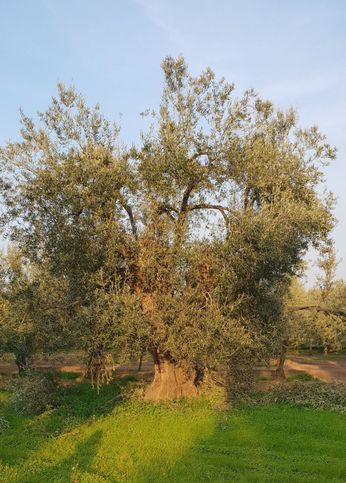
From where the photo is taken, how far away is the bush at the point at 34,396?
71.9 feet

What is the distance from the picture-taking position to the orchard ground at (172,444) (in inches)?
492

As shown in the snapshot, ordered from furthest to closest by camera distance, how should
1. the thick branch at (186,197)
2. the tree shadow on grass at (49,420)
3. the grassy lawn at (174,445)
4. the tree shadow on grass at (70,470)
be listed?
the thick branch at (186,197) < the tree shadow on grass at (49,420) < the grassy lawn at (174,445) < the tree shadow on grass at (70,470)

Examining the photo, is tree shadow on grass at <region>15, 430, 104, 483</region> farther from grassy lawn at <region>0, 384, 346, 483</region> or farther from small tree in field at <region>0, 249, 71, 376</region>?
small tree in field at <region>0, 249, 71, 376</region>

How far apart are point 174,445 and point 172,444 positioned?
13cm

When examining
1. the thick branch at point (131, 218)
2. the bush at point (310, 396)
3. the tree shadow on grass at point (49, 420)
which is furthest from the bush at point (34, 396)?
the bush at point (310, 396)

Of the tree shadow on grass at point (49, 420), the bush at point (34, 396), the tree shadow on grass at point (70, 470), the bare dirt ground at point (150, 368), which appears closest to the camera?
the tree shadow on grass at point (70, 470)

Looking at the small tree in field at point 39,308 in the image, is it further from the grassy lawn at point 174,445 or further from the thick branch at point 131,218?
the thick branch at point 131,218

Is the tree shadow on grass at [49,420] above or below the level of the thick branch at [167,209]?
below

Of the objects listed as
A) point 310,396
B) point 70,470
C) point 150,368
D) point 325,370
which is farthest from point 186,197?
point 325,370

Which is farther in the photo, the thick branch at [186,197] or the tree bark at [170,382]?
the tree bark at [170,382]

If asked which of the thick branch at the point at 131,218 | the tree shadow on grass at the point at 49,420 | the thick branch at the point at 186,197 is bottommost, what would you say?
the tree shadow on grass at the point at 49,420

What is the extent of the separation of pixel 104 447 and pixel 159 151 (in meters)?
11.0

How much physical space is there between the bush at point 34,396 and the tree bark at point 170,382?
446 cm

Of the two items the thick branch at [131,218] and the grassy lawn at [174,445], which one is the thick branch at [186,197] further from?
the grassy lawn at [174,445]
